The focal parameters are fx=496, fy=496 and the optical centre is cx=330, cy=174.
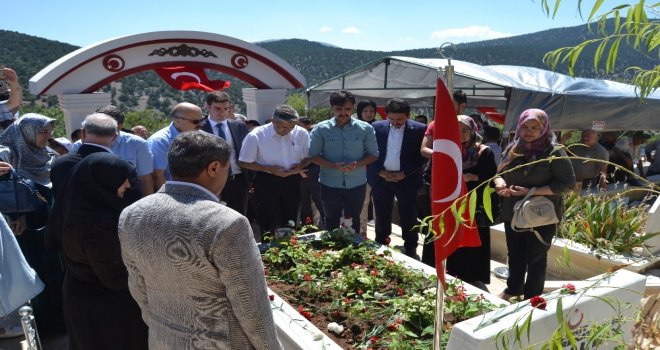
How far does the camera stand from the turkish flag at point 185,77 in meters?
5.61

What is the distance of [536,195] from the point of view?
365 centimetres

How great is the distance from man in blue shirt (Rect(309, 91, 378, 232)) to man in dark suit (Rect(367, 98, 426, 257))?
0.82 ft

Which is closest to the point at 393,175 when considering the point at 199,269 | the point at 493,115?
the point at 199,269

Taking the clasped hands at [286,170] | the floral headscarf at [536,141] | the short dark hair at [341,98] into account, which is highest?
the short dark hair at [341,98]

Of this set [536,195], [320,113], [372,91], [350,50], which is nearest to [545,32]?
[350,50]

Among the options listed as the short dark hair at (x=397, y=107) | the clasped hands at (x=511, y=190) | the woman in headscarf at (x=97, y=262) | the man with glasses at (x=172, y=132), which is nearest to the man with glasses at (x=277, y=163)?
the man with glasses at (x=172, y=132)

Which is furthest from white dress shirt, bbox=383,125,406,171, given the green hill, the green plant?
the green hill

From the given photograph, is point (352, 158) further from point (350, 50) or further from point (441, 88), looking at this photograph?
point (350, 50)

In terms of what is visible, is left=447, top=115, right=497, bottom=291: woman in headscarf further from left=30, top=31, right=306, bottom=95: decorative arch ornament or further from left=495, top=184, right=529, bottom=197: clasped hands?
left=30, top=31, right=306, bottom=95: decorative arch ornament

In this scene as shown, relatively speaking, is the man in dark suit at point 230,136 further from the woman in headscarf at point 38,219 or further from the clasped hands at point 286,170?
the woman in headscarf at point 38,219

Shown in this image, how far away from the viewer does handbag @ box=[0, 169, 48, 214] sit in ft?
11.4

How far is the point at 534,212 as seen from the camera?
3.61 meters

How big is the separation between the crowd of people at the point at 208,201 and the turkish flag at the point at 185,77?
84cm

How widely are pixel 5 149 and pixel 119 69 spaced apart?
191 cm
